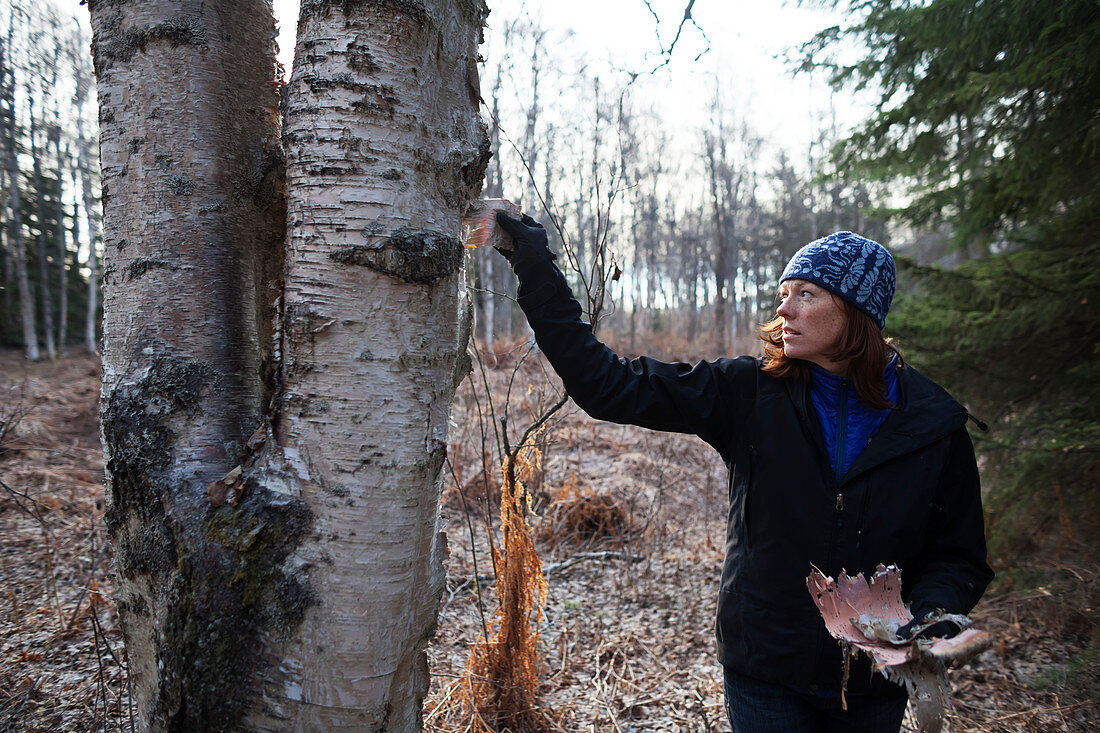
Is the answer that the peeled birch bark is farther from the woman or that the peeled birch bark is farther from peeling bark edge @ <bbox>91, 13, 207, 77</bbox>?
the woman

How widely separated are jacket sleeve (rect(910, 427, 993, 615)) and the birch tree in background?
123 cm

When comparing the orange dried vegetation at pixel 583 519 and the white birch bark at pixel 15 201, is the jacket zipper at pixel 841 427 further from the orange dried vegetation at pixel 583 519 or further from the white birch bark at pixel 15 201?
the white birch bark at pixel 15 201

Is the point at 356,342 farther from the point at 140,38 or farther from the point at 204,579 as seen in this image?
the point at 140,38

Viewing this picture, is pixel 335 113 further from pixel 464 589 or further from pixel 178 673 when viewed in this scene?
pixel 464 589

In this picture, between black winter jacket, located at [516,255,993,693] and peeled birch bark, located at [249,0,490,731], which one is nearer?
peeled birch bark, located at [249,0,490,731]

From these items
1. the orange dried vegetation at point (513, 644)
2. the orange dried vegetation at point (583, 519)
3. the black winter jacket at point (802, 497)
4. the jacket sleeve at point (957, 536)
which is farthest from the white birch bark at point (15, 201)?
the jacket sleeve at point (957, 536)

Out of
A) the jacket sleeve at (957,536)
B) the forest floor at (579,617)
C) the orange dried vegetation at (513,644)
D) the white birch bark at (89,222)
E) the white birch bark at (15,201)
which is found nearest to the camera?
the jacket sleeve at (957,536)

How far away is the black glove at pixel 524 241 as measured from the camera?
141cm

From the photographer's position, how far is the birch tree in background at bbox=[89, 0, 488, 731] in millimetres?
1025

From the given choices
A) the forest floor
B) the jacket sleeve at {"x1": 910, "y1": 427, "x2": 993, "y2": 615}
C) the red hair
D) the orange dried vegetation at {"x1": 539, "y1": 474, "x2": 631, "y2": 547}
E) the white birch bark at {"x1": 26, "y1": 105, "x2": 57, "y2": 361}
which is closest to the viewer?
the jacket sleeve at {"x1": 910, "y1": 427, "x2": 993, "y2": 615}

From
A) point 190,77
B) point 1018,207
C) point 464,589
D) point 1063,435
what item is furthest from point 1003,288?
point 190,77

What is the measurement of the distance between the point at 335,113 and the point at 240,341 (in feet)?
1.75

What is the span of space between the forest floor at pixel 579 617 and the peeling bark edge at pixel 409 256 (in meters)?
0.63

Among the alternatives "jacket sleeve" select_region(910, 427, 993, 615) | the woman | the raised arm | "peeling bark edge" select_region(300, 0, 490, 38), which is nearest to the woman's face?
the woman
